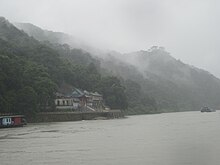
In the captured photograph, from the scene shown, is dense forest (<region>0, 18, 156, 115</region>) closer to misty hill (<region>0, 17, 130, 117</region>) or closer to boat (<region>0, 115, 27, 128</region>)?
misty hill (<region>0, 17, 130, 117</region>)

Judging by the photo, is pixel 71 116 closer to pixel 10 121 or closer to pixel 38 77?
pixel 38 77

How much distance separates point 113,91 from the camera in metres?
110

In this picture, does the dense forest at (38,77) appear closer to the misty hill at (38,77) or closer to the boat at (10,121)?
the misty hill at (38,77)

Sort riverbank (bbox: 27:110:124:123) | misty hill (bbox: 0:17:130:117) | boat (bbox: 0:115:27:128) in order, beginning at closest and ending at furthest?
boat (bbox: 0:115:27:128) → misty hill (bbox: 0:17:130:117) → riverbank (bbox: 27:110:124:123)

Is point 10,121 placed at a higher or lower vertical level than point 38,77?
lower

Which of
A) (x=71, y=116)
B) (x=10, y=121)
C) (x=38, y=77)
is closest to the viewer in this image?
(x=10, y=121)

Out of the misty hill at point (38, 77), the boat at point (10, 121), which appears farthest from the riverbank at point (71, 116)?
the boat at point (10, 121)

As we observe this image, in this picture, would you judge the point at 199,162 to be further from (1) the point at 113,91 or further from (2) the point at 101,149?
(1) the point at 113,91

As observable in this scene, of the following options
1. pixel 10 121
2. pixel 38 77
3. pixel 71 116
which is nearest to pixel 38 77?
pixel 38 77

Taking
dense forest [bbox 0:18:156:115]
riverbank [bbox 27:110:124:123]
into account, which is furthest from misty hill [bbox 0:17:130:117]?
riverbank [bbox 27:110:124:123]

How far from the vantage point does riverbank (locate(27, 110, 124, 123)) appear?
250 feet

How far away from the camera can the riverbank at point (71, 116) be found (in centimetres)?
7619

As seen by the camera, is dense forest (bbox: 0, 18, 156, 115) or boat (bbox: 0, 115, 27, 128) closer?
boat (bbox: 0, 115, 27, 128)

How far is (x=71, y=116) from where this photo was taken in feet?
281
